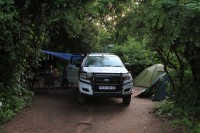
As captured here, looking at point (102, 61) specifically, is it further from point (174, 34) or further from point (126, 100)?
point (174, 34)

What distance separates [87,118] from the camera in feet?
35.3

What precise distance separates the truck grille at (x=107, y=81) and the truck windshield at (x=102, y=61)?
3.48 ft

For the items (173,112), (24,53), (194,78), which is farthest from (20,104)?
(194,78)

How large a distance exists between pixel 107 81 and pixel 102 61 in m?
1.49

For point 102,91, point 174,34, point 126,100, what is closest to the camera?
point 174,34

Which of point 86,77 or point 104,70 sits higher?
point 104,70

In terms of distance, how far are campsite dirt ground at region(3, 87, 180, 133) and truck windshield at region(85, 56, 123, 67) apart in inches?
56.8

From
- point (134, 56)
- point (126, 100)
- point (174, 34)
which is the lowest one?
point (134, 56)

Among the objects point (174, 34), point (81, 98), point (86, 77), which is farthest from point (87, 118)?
point (174, 34)

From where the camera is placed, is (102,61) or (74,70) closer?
(102,61)

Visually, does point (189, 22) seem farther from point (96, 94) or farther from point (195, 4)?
point (96, 94)

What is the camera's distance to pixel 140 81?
848 inches

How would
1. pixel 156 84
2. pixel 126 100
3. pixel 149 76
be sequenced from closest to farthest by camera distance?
pixel 126 100, pixel 156 84, pixel 149 76

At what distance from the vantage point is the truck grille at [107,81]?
12.2 m
